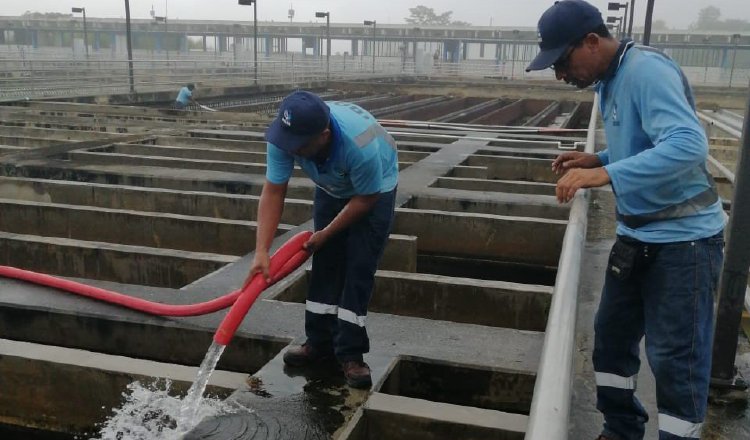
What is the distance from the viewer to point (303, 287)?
593cm

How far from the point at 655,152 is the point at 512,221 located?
4852 millimetres

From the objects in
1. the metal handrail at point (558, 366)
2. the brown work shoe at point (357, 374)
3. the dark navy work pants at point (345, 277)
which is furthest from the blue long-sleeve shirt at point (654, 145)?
the brown work shoe at point (357, 374)

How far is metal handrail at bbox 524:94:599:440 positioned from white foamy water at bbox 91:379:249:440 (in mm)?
1992

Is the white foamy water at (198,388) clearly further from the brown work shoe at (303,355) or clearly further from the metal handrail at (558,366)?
the metal handrail at (558,366)

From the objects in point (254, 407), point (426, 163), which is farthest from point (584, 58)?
point (426, 163)

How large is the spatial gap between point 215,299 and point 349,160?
6.45 feet

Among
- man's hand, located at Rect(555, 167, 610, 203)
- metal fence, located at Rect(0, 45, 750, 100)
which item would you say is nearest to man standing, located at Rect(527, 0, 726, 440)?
man's hand, located at Rect(555, 167, 610, 203)

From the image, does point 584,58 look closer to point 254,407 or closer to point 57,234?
point 254,407

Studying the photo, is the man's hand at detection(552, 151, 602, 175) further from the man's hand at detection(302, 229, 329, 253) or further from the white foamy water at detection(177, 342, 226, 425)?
the white foamy water at detection(177, 342, 226, 425)

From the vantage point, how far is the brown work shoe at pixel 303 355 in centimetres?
418

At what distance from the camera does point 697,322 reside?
2.87 metres

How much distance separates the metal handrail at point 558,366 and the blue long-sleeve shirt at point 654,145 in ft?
1.31

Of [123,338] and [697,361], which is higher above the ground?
[697,361]

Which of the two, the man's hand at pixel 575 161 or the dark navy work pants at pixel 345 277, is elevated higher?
the man's hand at pixel 575 161
